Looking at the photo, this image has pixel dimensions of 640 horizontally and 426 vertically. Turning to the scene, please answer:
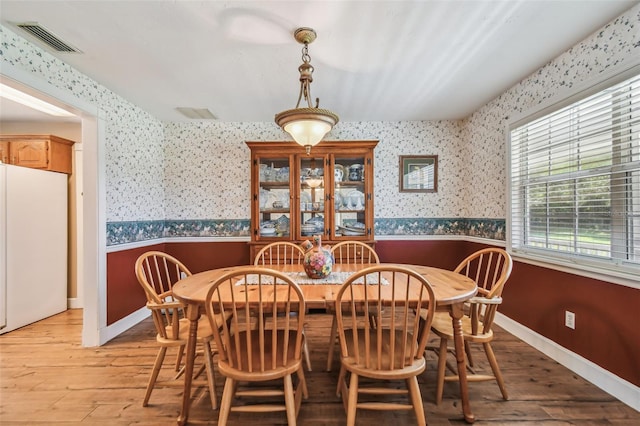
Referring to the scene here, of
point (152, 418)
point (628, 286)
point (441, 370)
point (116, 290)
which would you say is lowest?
point (152, 418)

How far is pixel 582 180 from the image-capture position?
1.96 meters

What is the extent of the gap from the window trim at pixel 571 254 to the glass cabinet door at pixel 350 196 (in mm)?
1349

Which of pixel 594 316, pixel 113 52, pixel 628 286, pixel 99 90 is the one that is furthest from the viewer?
pixel 99 90

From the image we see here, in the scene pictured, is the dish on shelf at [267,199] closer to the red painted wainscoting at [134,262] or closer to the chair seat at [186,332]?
the red painted wainscoting at [134,262]

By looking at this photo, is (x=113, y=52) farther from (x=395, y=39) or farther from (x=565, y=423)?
(x=565, y=423)

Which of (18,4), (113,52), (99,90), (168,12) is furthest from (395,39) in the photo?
(99,90)

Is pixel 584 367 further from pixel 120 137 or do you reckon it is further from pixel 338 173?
pixel 120 137

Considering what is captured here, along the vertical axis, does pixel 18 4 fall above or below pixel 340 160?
above

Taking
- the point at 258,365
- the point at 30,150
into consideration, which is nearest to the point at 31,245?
the point at 30,150

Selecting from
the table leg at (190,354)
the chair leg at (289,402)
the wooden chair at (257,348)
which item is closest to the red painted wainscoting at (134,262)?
the table leg at (190,354)

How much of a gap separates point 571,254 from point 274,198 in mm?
2659

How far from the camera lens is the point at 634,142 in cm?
163

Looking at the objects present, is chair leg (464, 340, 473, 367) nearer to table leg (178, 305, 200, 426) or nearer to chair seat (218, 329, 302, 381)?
chair seat (218, 329, 302, 381)

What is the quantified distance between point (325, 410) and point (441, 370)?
708mm
